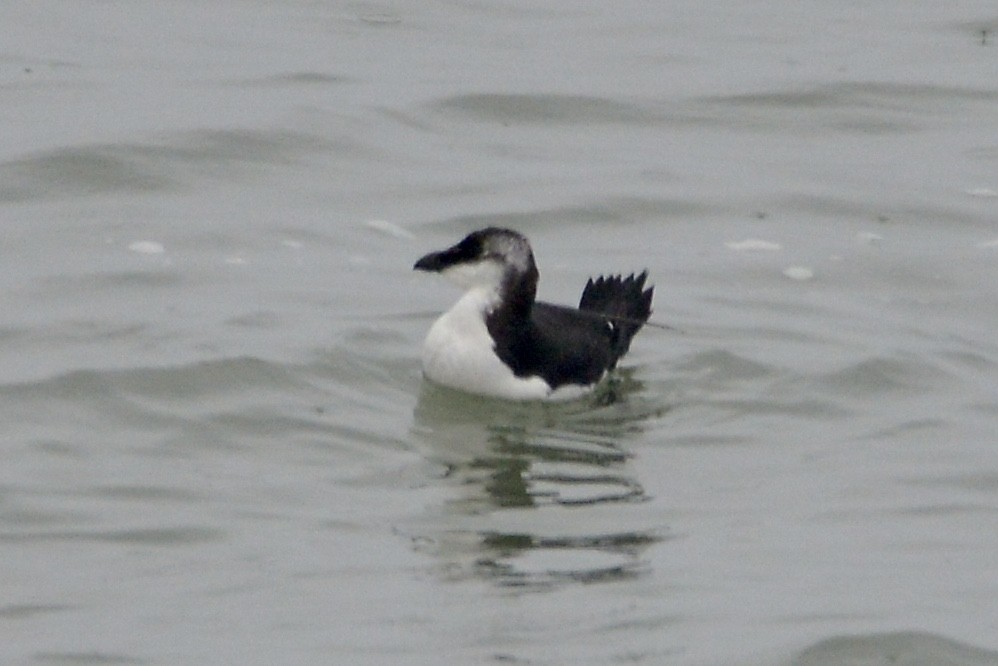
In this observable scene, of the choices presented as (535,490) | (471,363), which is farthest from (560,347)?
(535,490)

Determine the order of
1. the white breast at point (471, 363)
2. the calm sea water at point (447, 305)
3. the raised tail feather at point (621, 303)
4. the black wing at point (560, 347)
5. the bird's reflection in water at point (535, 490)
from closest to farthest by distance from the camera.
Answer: the calm sea water at point (447, 305), the bird's reflection in water at point (535, 490), the white breast at point (471, 363), the black wing at point (560, 347), the raised tail feather at point (621, 303)

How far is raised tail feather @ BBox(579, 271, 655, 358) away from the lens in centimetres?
1195

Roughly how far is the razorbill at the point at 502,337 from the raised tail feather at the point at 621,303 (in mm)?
190

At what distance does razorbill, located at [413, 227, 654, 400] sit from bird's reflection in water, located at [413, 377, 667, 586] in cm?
11

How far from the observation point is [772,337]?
12359 millimetres

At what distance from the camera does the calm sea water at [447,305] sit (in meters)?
8.30

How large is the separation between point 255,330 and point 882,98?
7768mm

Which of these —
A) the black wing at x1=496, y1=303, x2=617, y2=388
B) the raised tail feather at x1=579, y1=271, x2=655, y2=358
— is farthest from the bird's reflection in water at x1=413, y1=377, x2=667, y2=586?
the raised tail feather at x1=579, y1=271, x2=655, y2=358

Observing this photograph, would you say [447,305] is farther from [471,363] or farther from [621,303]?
[471,363]

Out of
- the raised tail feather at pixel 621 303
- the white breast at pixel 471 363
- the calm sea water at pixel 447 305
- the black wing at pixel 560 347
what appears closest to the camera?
the calm sea water at pixel 447 305

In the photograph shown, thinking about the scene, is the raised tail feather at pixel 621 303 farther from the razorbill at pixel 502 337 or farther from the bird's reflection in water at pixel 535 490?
the bird's reflection in water at pixel 535 490

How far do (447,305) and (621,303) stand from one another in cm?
125

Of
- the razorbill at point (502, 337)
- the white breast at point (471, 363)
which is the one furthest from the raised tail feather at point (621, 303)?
the white breast at point (471, 363)

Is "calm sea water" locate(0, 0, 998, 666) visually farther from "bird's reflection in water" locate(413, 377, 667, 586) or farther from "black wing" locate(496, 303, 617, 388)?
"black wing" locate(496, 303, 617, 388)
